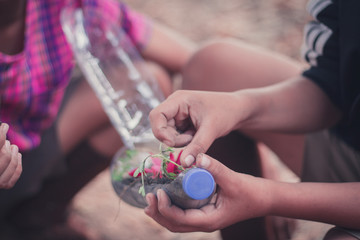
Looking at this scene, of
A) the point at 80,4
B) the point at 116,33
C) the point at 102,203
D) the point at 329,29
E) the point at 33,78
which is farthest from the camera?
the point at 102,203

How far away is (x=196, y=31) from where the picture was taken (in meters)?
2.06

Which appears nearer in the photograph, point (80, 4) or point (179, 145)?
point (179, 145)

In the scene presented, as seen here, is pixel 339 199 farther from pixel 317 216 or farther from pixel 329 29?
pixel 329 29

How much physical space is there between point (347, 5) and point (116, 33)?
69 cm

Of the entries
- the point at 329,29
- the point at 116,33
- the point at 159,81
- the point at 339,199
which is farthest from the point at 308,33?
the point at 116,33

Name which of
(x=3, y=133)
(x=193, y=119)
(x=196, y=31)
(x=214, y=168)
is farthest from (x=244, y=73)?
(x=196, y=31)

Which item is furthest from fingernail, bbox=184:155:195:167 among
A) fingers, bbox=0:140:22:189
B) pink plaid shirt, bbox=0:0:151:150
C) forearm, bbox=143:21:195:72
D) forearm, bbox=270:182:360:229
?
forearm, bbox=143:21:195:72

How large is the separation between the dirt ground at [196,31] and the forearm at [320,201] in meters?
0.64

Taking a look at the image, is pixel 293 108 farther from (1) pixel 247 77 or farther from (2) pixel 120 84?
(2) pixel 120 84

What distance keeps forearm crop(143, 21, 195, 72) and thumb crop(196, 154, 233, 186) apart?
0.76 metres

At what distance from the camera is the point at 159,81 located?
4.05 feet

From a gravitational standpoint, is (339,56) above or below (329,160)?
above

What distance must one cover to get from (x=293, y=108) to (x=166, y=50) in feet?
1.85

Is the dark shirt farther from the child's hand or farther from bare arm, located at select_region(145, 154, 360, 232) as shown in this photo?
the child's hand
